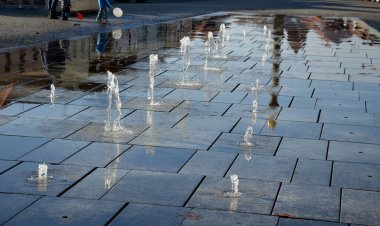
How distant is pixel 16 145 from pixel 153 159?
1496mm

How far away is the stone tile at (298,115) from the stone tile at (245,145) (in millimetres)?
1218

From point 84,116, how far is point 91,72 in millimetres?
3913

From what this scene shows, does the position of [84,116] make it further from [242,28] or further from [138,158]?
[242,28]

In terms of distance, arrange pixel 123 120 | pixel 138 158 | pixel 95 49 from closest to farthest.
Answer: pixel 138 158 → pixel 123 120 → pixel 95 49

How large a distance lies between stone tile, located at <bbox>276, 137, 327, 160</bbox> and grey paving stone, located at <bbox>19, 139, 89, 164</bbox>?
2.10 meters

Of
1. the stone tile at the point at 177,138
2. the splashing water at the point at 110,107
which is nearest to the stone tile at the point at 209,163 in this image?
the stone tile at the point at 177,138

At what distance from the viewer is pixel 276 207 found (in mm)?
6203

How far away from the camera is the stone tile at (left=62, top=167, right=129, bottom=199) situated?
6.41 metres

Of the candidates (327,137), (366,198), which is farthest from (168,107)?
(366,198)

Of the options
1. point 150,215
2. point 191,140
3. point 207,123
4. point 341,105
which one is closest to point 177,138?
point 191,140

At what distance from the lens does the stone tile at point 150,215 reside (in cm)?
576

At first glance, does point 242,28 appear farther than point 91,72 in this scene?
Yes

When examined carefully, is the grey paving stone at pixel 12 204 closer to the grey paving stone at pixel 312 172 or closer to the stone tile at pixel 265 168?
the stone tile at pixel 265 168

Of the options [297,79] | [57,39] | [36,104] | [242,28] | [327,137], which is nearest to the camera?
[327,137]
